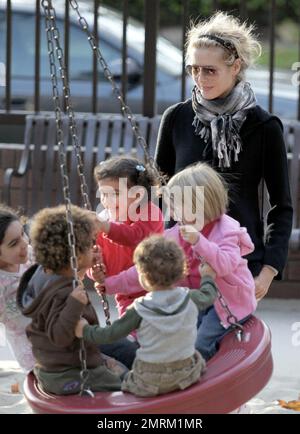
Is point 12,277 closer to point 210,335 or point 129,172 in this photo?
point 129,172

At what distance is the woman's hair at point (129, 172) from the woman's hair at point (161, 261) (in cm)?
67

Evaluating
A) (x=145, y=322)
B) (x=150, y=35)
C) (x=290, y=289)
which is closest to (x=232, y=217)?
(x=145, y=322)

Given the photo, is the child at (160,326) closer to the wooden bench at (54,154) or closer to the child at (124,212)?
the child at (124,212)

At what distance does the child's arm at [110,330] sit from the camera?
11.9ft

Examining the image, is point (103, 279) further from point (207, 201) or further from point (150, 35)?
point (150, 35)

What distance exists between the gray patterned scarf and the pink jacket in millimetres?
296

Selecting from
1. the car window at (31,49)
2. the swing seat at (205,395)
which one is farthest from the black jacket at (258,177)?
the car window at (31,49)

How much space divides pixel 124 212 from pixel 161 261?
0.71 m

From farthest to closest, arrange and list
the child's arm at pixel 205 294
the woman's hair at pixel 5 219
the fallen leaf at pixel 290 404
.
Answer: the fallen leaf at pixel 290 404, the woman's hair at pixel 5 219, the child's arm at pixel 205 294

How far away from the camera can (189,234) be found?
388cm

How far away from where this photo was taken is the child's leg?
4.11 meters

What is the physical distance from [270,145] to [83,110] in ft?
19.8

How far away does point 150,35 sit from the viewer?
301 inches

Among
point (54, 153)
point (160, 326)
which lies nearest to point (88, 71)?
point (54, 153)
